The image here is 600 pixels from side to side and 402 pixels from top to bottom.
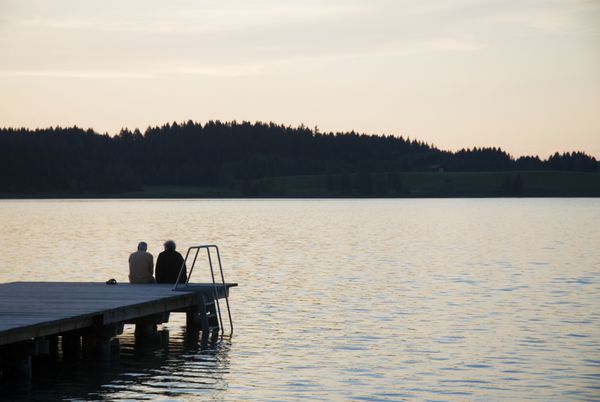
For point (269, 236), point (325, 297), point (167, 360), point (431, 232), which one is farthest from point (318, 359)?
point (431, 232)

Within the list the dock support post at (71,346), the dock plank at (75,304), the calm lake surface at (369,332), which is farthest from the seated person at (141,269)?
the dock support post at (71,346)

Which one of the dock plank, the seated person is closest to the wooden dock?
the dock plank

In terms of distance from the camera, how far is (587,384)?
20.5 m

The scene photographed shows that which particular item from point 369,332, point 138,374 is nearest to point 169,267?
point 369,332

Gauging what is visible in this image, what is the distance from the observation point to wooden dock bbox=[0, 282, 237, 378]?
19.4m

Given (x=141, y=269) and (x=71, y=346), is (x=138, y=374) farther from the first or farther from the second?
(x=141, y=269)

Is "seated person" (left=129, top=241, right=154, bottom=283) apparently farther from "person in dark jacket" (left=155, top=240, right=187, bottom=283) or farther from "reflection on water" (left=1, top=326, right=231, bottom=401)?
"reflection on water" (left=1, top=326, right=231, bottom=401)

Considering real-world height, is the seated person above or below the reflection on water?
above

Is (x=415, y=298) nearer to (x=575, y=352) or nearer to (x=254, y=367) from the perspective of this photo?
(x=575, y=352)

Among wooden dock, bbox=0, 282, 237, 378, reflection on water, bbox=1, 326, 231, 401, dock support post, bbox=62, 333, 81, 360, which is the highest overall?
wooden dock, bbox=0, 282, 237, 378

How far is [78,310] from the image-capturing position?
70.4ft

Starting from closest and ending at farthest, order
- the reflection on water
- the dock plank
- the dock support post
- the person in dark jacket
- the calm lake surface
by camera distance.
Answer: the reflection on water < the dock plank < the calm lake surface < the dock support post < the person in dark jacket

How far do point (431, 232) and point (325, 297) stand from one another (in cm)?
5503

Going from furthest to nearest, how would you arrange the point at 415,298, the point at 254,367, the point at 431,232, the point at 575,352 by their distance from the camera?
the point at 431,232 < the point at 415,298 < the point at 575,352 < the point at 254,367
